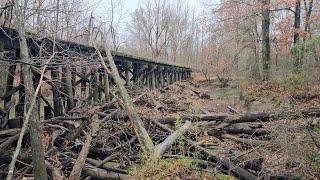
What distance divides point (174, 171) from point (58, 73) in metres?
4.96

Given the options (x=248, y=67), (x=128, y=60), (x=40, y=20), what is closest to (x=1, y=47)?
(x=40, y=20)

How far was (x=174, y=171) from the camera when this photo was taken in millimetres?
4676

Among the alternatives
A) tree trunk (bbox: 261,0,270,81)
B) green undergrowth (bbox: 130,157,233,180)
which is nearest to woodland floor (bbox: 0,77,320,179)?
green undergrowth (bbox: 130,157,233,180)

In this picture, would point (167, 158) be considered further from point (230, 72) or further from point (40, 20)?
point (230, 72)

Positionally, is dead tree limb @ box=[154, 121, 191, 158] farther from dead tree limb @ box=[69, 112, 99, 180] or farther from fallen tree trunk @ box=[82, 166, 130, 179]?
dead tree limb @ box=[69, 112, 99, 180]

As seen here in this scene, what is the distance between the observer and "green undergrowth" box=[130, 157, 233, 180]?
14.8ft

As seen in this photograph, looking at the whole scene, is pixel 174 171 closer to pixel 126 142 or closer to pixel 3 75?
pixel 126 142

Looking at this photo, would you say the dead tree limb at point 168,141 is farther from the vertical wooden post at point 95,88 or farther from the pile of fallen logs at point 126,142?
the vertical wooden post at point 95,88

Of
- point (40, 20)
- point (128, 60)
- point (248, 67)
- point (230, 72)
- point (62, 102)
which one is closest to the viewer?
point (62, 102)

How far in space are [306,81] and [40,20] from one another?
11.1 metres

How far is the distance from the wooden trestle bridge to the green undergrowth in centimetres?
209

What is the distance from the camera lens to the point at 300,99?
1411 cm

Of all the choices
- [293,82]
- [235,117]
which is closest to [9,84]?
[235,117]

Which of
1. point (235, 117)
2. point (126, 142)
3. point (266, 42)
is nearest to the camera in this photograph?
point (126, 142)
